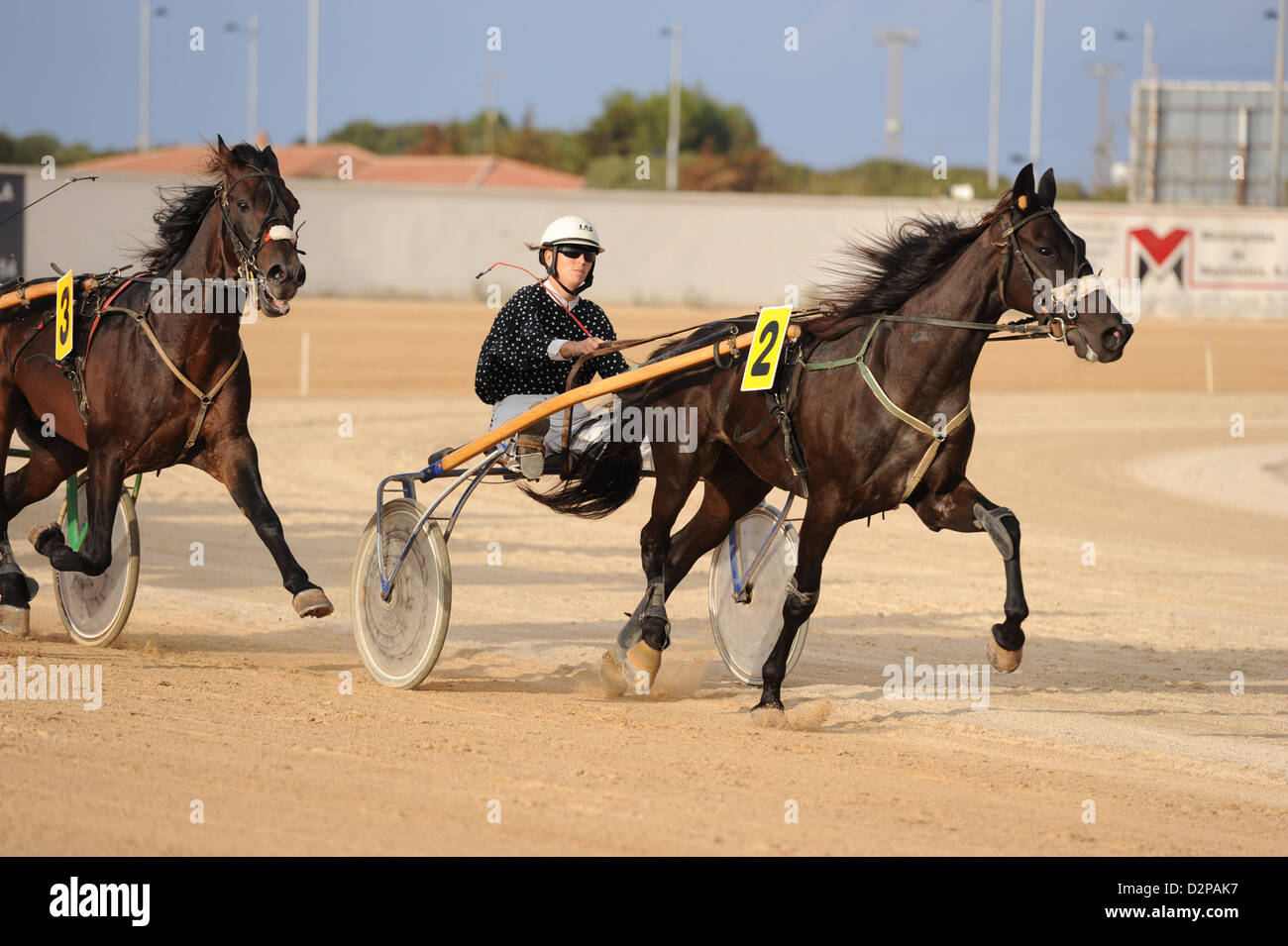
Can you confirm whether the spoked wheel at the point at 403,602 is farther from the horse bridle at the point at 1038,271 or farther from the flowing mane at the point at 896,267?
the horse bridle at the point at 1038,271

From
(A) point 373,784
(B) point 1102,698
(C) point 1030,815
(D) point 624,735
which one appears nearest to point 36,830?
(A) point 373,784

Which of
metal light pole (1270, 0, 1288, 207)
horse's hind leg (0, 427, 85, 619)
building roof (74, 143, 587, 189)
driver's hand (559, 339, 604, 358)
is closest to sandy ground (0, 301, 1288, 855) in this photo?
horse's hind leg (0, 427, 85, 619)

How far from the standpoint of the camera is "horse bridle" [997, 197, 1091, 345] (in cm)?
529

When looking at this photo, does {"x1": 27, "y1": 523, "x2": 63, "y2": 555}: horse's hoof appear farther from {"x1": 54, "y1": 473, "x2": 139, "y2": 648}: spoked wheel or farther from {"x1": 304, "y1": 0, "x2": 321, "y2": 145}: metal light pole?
{"x1": 304, "y1": 0, "x2": 321, "y2": 145}: metal light pole

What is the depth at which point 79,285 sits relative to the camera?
22.0 ft

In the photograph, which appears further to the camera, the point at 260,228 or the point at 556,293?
the point at 556,293

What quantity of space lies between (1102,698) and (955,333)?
6.31 feet

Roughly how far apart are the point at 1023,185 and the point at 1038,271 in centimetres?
31

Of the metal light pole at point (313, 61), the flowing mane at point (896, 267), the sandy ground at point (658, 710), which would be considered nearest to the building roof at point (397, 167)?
the metal light pole at point (313, 61)

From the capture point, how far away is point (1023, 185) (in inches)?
213

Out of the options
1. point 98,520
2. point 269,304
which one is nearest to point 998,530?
point 269,304

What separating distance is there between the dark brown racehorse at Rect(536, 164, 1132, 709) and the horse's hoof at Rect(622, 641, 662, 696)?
57 centimetres

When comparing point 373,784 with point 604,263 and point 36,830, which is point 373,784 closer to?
point 36,830

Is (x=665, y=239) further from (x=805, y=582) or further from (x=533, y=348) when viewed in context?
(x=805, y=582)
